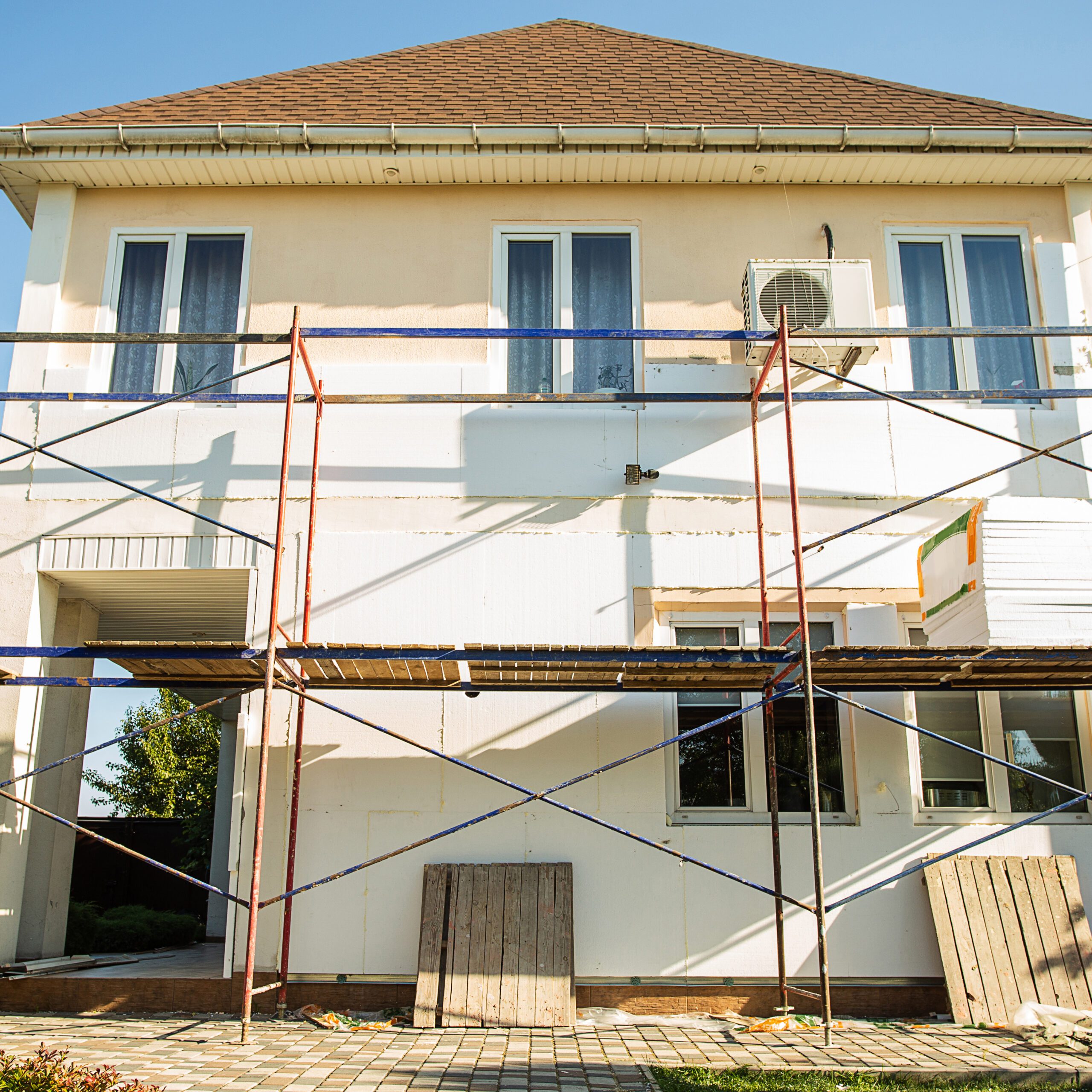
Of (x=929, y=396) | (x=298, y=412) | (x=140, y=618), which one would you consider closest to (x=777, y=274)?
(x=929, y=396)

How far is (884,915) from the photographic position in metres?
6.95

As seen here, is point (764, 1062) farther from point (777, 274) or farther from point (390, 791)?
point (777, 274)

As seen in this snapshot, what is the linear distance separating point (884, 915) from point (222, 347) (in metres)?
6.54

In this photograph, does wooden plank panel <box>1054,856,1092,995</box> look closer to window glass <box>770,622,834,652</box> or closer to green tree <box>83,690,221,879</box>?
window glass <box>770,622,834,652</box>

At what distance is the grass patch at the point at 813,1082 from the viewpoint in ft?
16.2

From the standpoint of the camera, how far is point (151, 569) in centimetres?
759

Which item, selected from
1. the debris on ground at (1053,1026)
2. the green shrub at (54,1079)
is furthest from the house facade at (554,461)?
the green shrub at (54,1079)

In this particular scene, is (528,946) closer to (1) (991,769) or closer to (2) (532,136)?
(1) (991,769)

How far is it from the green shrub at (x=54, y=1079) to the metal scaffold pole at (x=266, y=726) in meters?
1.47

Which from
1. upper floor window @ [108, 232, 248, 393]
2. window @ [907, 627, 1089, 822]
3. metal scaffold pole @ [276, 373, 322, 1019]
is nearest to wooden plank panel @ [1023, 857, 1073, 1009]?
window @ [907, 627, 1089, 822]

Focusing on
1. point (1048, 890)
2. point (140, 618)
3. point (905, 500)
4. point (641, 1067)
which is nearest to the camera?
point (641, 1067)

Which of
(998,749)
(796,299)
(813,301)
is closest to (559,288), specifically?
(796,299)

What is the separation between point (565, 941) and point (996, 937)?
9.18 ft

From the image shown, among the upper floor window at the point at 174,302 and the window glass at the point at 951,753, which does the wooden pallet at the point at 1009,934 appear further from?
the upper floor window at the point at 174,302
